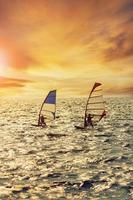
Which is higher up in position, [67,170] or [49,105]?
[49,105]

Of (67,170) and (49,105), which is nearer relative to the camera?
(67,170)

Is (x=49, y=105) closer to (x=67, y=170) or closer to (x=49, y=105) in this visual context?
(x=49, y=105)

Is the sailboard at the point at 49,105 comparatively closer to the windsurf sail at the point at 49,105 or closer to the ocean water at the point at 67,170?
the windsurf sail at the point at 49,105

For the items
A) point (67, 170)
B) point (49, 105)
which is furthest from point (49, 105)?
point (67, 170)

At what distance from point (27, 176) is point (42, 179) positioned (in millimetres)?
1263

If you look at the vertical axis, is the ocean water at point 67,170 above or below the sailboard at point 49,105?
below

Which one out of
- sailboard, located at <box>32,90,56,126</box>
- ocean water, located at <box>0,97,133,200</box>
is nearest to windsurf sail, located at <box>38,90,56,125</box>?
sailboard, located at <box>32,90,56,126</box>

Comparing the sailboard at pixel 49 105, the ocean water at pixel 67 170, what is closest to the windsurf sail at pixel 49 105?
the sailboard at pixel 49 105

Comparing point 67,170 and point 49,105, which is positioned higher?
point 49,105

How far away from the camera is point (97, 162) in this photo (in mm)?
29422

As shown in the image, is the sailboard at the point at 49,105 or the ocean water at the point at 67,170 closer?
the ocean water at the point at 67,170

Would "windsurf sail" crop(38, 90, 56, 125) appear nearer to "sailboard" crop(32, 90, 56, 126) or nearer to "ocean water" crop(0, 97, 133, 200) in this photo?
"sailboard" crop(32, 90, 56, 126)

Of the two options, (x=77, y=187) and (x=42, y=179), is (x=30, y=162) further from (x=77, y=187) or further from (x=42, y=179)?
(x=77, y=187)

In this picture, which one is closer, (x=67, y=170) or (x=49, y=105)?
(x=67, y=170)
